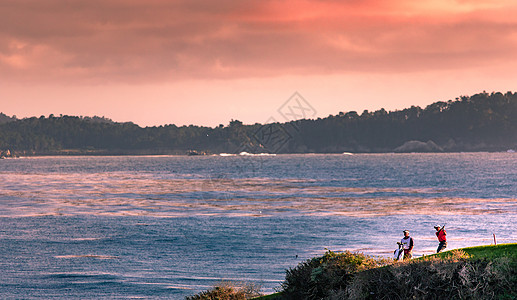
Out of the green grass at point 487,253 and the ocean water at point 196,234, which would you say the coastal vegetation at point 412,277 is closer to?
the green grass at point 487,253

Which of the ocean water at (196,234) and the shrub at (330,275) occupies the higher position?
the shrub at (330,275)

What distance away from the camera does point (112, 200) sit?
97.4 meters

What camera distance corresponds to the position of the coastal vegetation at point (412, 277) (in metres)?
19.5

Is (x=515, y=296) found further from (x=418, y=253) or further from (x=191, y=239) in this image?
(x=191, y=239)

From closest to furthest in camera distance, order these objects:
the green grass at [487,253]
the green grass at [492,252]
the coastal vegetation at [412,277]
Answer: the coastal vegetation at [412,277] → the green grass at [487,253] → the green grass at [492,252]

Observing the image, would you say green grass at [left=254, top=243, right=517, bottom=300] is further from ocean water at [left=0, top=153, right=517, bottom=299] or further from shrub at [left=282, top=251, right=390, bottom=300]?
ocean water at [left=0, top=153, right=517, bottom=299]

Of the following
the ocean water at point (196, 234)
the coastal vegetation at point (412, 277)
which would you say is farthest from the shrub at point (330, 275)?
the ocean water at point (196, 234)

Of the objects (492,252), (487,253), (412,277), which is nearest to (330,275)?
(412,277)

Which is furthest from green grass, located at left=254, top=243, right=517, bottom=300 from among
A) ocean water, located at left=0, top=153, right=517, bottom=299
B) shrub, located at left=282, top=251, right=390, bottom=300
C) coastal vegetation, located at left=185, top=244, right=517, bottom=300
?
ocean water, located at left=0, top=153, right=517, bottom=299

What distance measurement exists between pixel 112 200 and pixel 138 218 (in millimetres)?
27285

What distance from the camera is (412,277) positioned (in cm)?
1998

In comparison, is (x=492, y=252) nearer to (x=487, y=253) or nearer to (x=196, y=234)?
(x=487, y=253)

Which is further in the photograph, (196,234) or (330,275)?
(196,234)

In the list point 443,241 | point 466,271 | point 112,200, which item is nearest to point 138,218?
point 112,200
